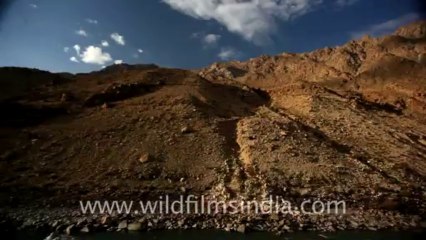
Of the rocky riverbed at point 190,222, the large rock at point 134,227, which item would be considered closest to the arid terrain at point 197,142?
the rocky riverbed at point 190,222

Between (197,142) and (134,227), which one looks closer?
(134,227)

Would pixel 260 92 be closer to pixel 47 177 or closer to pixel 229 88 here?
pixel 229 88

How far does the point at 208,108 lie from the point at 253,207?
1358 cm

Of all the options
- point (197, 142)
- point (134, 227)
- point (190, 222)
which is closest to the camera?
point (134, 227)

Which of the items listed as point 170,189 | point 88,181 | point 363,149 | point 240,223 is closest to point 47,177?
point 88,181

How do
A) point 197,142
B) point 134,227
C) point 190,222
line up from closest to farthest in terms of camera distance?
point 134,227 < point 190,222 < point 197,142

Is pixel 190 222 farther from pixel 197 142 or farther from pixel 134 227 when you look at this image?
pixel 197 142

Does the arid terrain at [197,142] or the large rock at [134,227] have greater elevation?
the arid terrain at [197,142]

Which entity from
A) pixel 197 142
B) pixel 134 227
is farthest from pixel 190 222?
pixel 197 142

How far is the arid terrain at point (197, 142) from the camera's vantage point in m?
27.3

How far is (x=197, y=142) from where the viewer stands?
3250cm

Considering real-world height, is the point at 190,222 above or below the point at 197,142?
below

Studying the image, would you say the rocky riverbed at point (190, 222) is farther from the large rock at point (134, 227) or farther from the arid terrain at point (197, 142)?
the arid terrain at point (197, 142)

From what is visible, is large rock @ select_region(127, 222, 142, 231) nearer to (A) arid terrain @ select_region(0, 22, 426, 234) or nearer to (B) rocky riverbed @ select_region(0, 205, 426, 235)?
(B) rocky riverbed @ select_region(0, 205, 426, 235)
